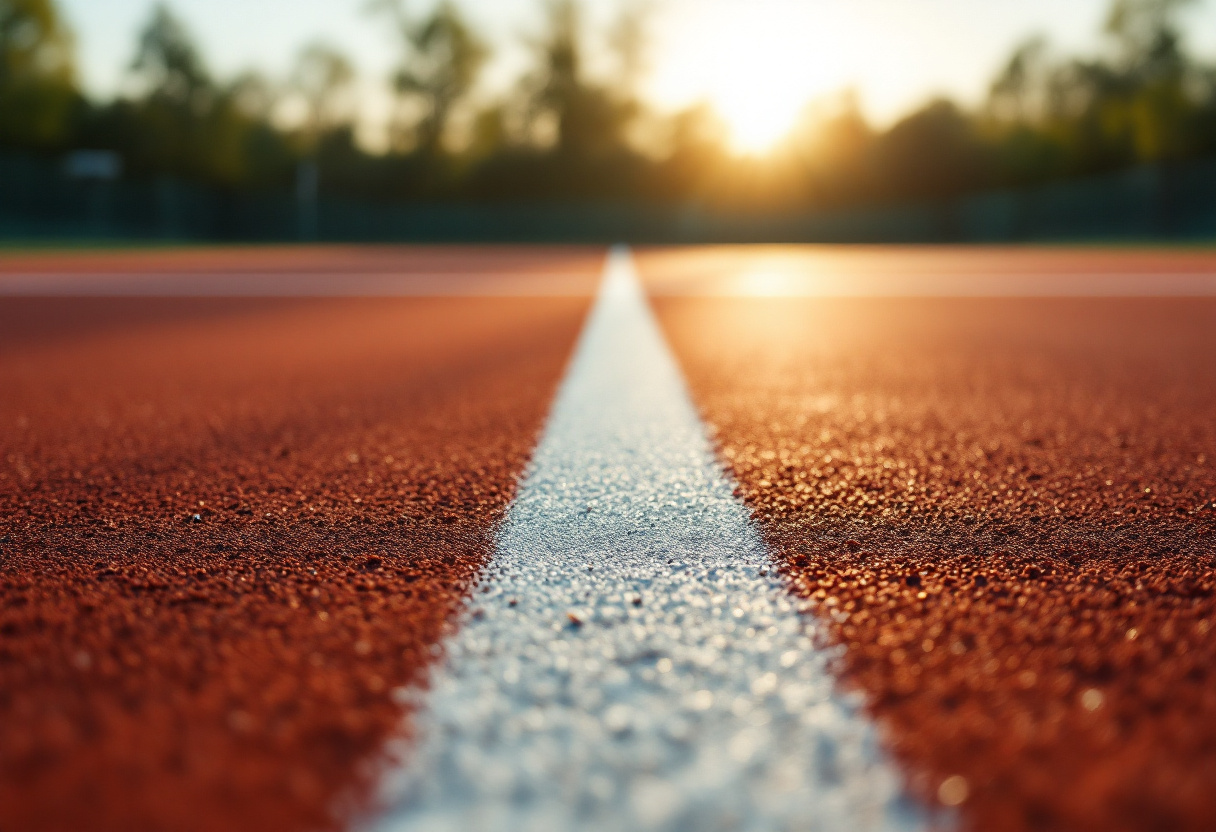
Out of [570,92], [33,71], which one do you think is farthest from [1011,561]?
[570,92]

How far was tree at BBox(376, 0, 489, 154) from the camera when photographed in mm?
42281

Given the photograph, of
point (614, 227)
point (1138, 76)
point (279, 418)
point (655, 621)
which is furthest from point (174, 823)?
point (1138, 76)

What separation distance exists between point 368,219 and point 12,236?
1184 cm

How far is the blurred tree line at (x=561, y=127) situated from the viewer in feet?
114

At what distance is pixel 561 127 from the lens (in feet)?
139

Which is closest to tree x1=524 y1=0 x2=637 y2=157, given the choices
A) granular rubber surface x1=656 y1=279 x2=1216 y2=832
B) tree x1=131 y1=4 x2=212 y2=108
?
tree x1=131 y1=4 x2=212 y2=108

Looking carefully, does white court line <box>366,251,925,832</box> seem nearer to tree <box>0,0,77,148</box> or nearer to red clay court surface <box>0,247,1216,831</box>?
red clay court surface <box>0,247,1216,831</box>

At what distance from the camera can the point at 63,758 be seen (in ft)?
2.10

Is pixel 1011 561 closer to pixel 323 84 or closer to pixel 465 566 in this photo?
pixel 465 566

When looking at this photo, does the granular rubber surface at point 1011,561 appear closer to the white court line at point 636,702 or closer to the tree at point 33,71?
the white court line at point 636,702

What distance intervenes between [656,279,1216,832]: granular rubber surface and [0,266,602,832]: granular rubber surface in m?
0.37

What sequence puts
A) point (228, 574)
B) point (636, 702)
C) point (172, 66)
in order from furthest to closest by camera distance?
point (172, 66) < point (228, 574) < point (636, 702)

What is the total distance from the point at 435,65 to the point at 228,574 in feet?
147

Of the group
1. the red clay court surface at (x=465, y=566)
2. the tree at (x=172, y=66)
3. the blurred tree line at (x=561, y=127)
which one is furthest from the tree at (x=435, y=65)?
the red clay court surface at (x=465, y=566)
